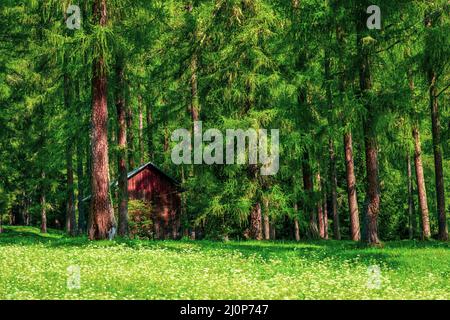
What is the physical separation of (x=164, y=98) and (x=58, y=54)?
13.0 metres

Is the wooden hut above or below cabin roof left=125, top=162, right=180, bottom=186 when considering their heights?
below

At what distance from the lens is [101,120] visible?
22797mm

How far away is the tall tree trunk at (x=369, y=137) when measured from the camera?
2048 centimetres

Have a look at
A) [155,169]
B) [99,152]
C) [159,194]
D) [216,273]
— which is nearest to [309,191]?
[99,152]

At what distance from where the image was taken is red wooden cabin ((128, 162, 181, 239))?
4203 centimetres

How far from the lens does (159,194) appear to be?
42.8 meters

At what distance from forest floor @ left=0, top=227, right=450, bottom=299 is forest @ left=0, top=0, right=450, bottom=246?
3234 mm

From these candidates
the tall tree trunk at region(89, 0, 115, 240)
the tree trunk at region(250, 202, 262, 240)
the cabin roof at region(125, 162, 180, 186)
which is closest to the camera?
the tall tree trunk at region(89, 0, 115, 240)

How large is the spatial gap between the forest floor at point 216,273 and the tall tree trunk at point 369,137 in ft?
3.38

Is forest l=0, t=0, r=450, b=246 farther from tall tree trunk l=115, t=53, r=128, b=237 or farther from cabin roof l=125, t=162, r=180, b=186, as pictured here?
cabin roof l=125, t=162, r=180, b=186

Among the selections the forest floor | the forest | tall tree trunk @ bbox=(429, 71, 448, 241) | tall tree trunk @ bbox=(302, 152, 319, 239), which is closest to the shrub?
the forest

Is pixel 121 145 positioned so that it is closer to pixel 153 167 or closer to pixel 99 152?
pixel 99 152
